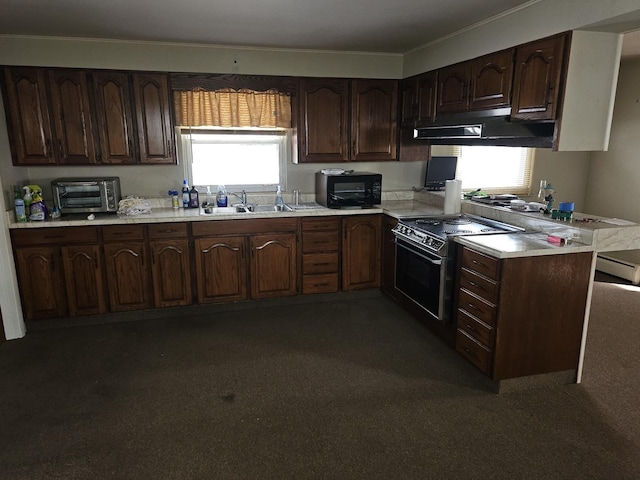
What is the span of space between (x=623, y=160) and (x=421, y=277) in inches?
128

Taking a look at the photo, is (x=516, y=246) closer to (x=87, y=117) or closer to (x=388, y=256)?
(x=388, y=256)

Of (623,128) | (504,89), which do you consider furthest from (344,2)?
(623,128)

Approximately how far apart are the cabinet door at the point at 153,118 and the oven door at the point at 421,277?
221 centimetres

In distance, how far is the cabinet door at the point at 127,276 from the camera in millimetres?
3693

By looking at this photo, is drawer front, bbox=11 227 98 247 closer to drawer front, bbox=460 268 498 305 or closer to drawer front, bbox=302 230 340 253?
drawer front, bbox=302 230 340 253

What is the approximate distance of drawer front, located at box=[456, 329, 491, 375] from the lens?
9.08 ft

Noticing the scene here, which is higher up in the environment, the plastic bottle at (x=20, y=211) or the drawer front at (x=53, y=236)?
the plastic bottle at (x=20, y=211)

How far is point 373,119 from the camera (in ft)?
14.4

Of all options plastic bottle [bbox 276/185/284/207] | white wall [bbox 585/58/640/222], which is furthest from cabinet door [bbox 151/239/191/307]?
white wall [bbox 585/58/640/222]

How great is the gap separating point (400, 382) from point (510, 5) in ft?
8.33

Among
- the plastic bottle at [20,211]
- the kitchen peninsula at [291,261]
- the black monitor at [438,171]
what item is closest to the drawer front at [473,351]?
the kitchen peninsula at [291,261]

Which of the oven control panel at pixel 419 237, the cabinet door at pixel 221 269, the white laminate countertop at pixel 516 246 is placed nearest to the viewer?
the white laminate countertop at pixel 516 246

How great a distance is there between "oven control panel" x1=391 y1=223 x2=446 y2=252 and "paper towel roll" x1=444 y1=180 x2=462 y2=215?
49 centimetres

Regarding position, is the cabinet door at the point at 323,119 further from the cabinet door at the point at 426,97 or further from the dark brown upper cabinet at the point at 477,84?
the dark brown upper cabinet at the point at 477,84
